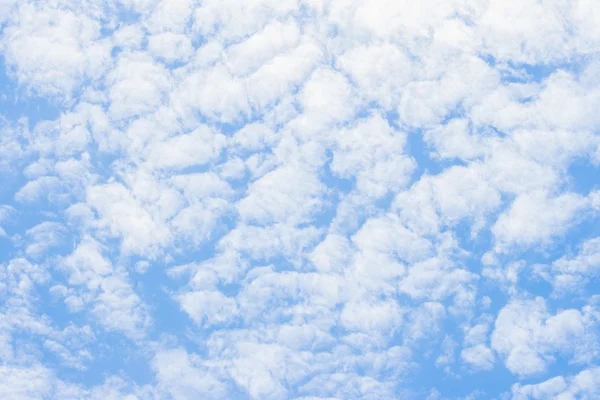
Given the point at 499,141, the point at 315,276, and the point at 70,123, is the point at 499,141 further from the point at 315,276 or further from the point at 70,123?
the point at 70,123

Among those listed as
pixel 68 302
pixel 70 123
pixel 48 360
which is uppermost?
pixel 70 123

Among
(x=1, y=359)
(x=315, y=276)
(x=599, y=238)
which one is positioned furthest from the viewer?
(x=1, y=359)

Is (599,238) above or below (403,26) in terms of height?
below

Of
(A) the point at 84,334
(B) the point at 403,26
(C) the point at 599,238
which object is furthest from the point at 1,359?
(C) the point at 599,238

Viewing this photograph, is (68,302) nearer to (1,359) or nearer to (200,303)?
(1,359)

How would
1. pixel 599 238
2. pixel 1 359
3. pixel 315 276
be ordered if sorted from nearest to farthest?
pixel 599 238
pixel 315 276
pixel 1 359

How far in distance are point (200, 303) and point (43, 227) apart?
24.4 ft

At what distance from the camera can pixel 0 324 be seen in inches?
1029

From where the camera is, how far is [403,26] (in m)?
23.6

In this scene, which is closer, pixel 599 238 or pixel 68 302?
pixel 599 238

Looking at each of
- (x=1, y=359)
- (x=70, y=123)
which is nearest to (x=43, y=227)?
(x=70, y=123)

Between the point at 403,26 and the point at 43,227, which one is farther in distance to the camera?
the point at 43,227

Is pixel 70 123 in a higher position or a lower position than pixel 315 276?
higher

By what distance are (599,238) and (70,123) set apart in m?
21.6
